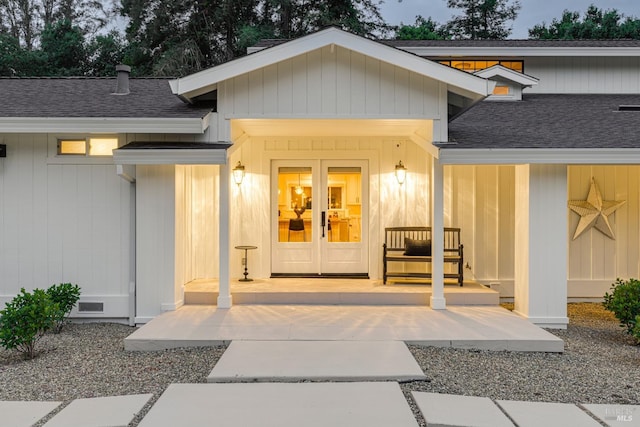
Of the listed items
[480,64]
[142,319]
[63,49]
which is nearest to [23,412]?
[142,319]

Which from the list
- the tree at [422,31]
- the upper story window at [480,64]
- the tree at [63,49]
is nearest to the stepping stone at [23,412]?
the upper story window at [480,64]

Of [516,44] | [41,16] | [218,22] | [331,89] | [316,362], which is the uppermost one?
[41,16]

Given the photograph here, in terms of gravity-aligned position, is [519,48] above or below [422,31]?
below

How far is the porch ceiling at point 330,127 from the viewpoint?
7.01 metres

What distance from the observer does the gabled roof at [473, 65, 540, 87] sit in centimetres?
942

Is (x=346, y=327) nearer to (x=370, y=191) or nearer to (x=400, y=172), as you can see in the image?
(x=370, y=191)

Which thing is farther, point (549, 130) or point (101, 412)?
point (549, 130)

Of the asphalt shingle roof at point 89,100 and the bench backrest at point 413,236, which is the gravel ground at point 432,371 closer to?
the bench backrest at point 413,236

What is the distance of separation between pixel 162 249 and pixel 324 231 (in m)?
2.91

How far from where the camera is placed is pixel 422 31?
2252 centimetres

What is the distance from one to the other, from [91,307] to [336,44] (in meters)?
4.64

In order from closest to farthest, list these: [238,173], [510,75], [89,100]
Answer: [89,100], [238,173], [510,75]

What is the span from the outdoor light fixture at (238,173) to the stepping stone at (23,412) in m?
4.97

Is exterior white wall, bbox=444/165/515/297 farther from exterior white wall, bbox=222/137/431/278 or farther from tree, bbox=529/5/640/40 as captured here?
tree, bbox=529/5/640/40
